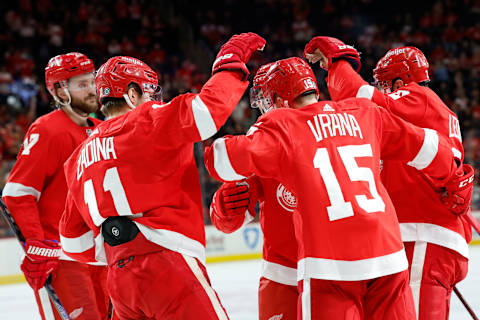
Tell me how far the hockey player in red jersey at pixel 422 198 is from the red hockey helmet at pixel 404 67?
0.15 m

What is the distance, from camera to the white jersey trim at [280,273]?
8.41 ft

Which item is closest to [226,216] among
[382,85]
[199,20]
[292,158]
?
[292,158]

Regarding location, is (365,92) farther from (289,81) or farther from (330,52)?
(289,81)

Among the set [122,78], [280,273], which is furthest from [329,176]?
[122,78]

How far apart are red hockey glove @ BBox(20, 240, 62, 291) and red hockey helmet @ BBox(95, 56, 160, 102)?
3.51 ft

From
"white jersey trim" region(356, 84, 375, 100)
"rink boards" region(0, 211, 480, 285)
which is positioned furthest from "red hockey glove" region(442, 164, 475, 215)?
"rink boards" region(0, 211, 480, 285)

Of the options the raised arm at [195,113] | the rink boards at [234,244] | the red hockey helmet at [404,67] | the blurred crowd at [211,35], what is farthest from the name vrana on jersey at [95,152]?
the blurred crowd at [211,35]

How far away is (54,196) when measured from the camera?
3164 mm

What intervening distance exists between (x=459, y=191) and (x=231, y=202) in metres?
1.02

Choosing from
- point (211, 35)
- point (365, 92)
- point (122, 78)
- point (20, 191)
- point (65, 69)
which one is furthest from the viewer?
point (211, 35)

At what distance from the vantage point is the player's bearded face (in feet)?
10.7

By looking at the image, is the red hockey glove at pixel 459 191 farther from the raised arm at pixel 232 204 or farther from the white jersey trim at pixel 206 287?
the white jersey trim at pixel 206 287

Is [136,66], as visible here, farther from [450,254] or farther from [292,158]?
[450,254]

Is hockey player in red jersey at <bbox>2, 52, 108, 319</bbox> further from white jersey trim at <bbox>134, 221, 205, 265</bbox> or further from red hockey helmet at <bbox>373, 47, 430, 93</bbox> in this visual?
red hockey helmet at <bbox>373, 47, 430, 93</bbox>
